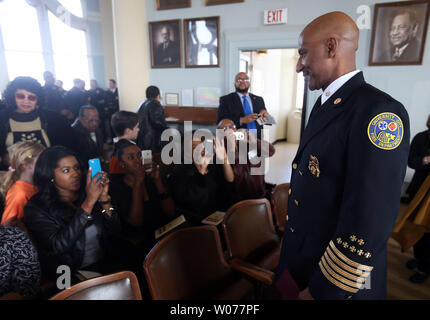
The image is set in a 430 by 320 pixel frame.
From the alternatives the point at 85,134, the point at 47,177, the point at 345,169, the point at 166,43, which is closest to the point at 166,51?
the point at 166,43

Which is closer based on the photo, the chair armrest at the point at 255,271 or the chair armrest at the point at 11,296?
the chair armrest at the point at 11,296

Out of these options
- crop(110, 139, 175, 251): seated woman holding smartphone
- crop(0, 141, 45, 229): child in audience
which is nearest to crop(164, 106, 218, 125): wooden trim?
crop(110, 139, 175, 251): seated woman holding smartphone

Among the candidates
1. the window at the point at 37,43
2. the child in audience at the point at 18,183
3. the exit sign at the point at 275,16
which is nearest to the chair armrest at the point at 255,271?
the child in audience at the point at 18,183

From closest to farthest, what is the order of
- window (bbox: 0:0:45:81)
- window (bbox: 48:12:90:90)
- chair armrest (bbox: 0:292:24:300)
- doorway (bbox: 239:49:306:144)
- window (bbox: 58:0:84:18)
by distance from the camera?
chair armrest (bbox: 0:292:24:300) → window (bbox: 0:0:45:81) → doorway (bbox: 239:49:306:144) → window (bbox: 48:12:90:90) → window (bbox: 58:0:84:18)

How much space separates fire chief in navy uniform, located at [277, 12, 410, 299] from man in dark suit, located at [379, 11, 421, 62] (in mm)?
3944

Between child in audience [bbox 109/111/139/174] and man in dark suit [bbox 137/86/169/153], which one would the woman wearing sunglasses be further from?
man in dark suit [bbox 137/86/169/153]

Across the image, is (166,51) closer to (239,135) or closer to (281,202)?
(239,135)

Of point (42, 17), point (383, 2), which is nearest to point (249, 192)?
point (383, 2)

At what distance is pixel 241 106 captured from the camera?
407 centimetres

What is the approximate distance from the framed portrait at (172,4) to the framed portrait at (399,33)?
3.28 m

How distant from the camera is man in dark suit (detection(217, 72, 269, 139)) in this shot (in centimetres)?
402

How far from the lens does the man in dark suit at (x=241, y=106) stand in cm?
402

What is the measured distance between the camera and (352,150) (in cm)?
86

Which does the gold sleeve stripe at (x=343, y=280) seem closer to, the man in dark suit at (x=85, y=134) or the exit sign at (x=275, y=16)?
the man in dark suit at (x=85, y=134)
